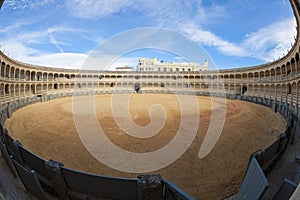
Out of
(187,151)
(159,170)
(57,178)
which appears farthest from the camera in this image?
(187,151)

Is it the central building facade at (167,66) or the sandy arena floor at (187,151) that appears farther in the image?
the central building facade at (167,66)

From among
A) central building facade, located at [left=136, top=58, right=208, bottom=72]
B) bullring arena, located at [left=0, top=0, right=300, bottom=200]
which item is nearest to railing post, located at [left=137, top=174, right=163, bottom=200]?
bullring arena, located at [left=0, top=0, right=300, bottom=200]

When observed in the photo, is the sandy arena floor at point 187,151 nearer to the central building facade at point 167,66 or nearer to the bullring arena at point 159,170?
the bullring arena at point 159,170

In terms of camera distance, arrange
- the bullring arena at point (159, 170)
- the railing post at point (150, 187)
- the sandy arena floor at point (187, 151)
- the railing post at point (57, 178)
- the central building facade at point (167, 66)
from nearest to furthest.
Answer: the railing post at point (150, 187) → the bullring arena at point (159, 170) → the railing post at point (57, 178) → the sandy arena floor at point (187, 151) → the central building facade at point (167, 66)

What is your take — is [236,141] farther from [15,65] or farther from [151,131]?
[15,65]

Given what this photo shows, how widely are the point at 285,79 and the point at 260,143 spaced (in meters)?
23.4

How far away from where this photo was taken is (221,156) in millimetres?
7805

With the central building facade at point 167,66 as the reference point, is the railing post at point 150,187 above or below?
below

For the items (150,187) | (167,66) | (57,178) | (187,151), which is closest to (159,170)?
(187,151)

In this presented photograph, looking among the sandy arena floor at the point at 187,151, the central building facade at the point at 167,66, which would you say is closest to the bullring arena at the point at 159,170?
the sandy arena floor at the point at 187,151

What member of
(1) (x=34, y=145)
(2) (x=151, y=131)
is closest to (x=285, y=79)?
(2) (x=151, y=131)

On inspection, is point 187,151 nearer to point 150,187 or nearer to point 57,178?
point 150,187

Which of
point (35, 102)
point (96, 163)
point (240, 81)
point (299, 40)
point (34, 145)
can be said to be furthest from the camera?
point (240, 81)

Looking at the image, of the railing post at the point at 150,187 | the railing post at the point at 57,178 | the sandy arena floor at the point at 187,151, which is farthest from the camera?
the sandy arena floor at the point at 187,151
